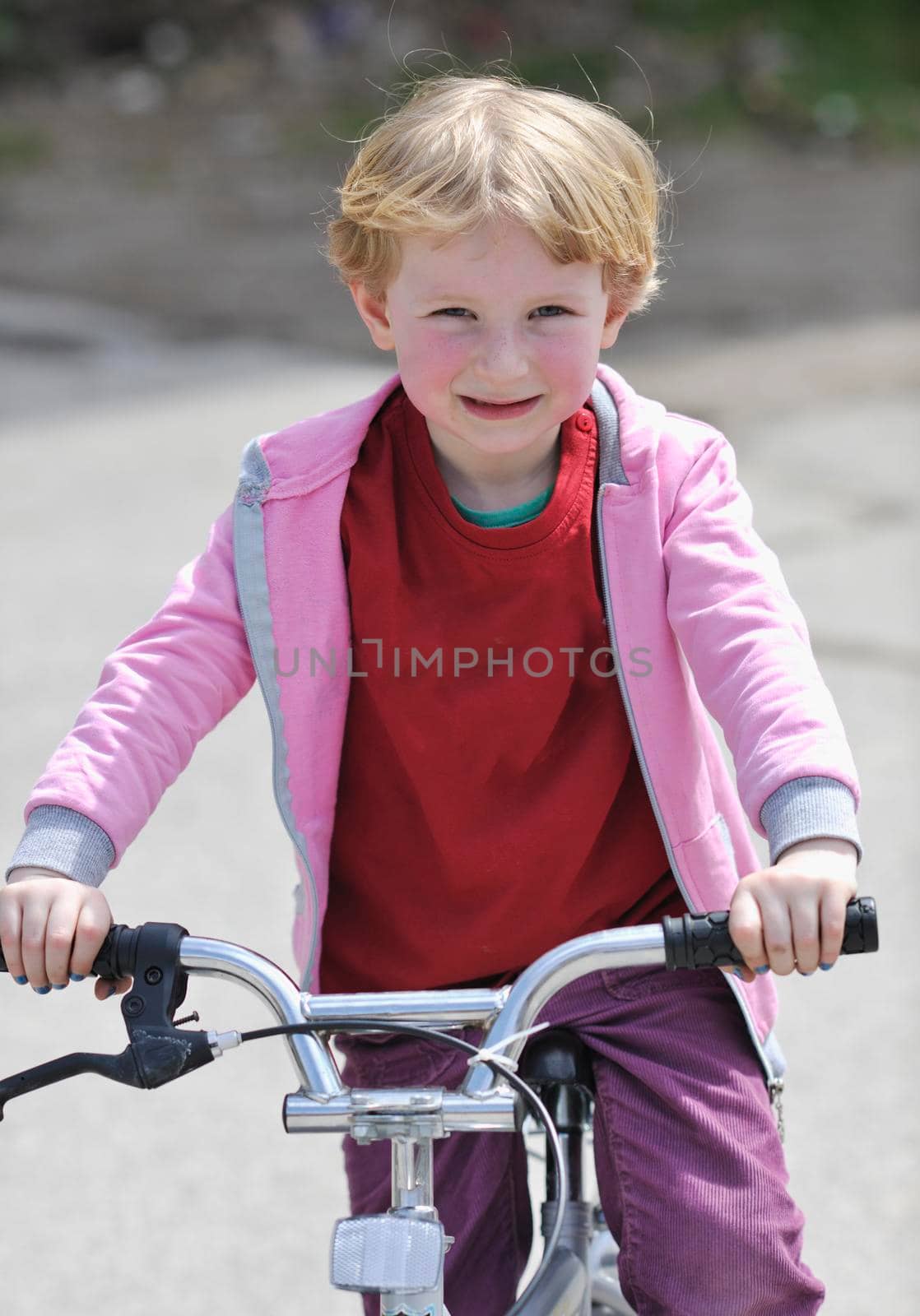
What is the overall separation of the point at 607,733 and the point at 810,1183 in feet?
4.99

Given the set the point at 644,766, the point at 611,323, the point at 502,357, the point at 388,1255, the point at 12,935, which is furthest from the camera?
the point at 611,323

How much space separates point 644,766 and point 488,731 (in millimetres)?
176

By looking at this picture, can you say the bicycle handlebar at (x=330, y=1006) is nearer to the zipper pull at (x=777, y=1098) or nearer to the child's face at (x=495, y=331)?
the zipper pull at (x=777, y=1098)

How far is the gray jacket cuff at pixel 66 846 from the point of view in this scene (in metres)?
1.67

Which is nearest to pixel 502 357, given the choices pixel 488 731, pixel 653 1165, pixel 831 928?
pixel 488 731

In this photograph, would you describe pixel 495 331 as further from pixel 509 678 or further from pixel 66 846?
pixel 66 846

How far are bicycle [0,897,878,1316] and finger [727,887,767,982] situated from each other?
0.5 inches

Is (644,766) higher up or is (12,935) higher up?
(644,766)

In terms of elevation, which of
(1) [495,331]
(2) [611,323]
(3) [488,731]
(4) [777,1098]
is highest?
(2) [611,323]

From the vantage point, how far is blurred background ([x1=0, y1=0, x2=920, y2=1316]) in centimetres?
311

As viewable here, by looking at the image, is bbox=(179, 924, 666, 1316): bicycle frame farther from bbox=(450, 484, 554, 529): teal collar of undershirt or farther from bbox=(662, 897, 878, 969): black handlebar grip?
bbox=(450, 484, 554, 529): teal collar of undershirt

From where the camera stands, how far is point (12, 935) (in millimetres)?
1599

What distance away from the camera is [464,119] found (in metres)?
1.85

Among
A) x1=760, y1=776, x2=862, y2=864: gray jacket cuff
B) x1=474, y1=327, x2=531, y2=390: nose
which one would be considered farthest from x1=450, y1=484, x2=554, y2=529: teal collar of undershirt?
x1=760, y1=776, x2=862, y2=864: gray jacket cuff
